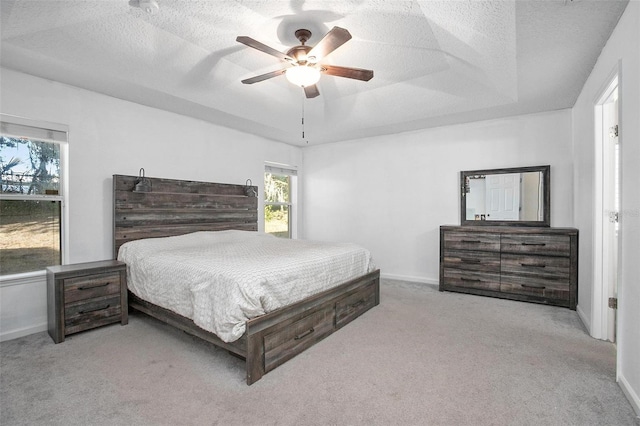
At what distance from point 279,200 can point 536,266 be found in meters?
4.07

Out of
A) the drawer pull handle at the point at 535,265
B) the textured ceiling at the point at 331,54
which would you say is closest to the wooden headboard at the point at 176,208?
the textured ceiling at the point at 331,54

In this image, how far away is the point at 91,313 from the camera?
2.84 m

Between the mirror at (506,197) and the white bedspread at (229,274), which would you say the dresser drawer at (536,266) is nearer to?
the mirror at (506,197)

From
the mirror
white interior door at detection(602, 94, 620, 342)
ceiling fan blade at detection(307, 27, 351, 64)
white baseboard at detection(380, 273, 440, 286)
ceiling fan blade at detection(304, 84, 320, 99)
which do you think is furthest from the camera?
white baseboard at detection(380, 273, 440, 286)

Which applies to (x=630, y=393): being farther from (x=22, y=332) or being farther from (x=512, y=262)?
(x=22, y=332)

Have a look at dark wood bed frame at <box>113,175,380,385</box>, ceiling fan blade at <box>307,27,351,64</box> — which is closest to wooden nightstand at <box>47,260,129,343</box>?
dark wood bed frame at <box>113,175,380,385</box>

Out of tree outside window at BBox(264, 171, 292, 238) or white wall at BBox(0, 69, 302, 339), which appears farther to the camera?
tree outside window at BBox(264, 171, 292, 238)

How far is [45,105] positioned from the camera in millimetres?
3031

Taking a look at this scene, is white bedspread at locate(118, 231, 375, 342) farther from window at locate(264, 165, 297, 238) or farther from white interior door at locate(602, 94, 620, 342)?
white interior door at locate(602, 94, 620, 342)

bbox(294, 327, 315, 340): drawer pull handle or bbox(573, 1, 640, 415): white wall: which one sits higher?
bbox(573, 1, 640, 415): white wall

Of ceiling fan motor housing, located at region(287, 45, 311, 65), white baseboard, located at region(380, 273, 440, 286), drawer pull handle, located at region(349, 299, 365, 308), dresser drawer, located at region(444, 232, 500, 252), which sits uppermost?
ceiling fan motor housing, located at region(287, 45, 311, 65)

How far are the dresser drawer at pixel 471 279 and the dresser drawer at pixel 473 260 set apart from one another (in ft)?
0.18

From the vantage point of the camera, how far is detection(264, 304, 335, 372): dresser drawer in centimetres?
221

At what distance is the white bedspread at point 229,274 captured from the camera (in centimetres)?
213
